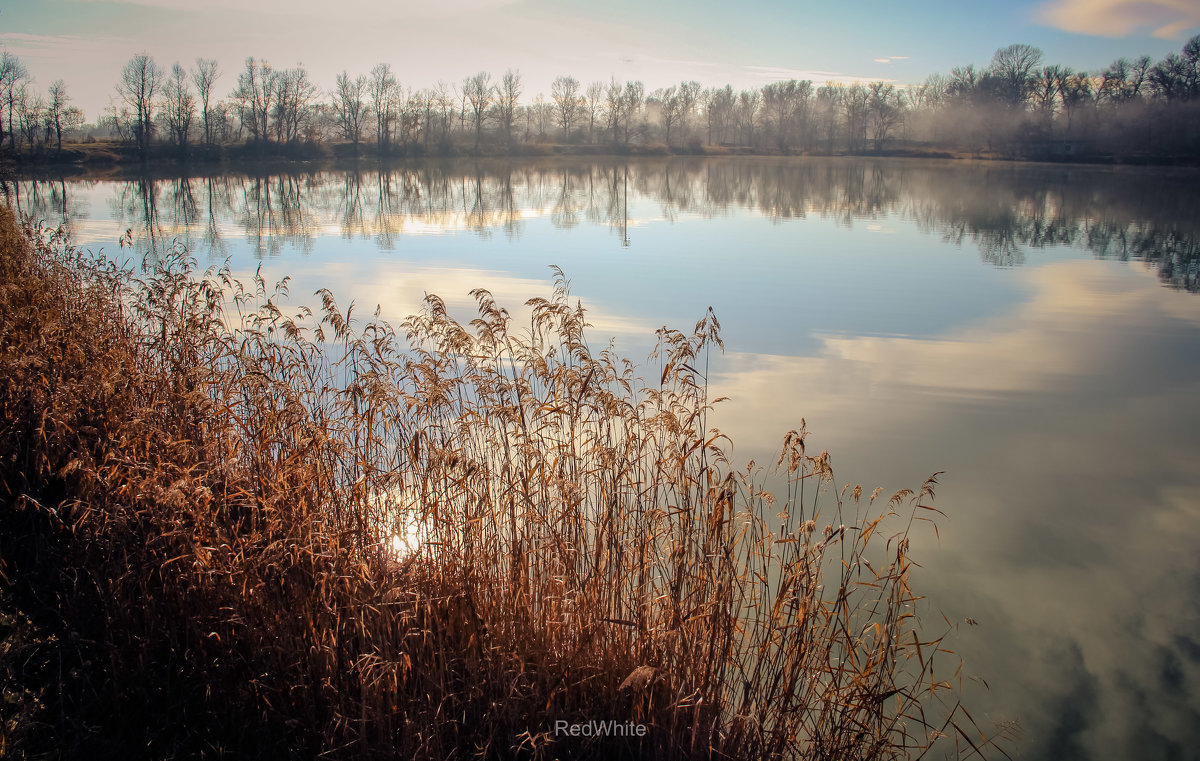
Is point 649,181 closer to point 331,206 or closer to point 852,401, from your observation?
point 331,206

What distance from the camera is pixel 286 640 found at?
272 cm

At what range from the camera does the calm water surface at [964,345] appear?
152 inches

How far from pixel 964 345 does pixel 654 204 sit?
56.5 ft

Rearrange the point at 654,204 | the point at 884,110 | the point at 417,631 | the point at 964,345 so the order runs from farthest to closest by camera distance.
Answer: the point at 884,110, the point at 654,204, the point at 964,345, the point at 417,631

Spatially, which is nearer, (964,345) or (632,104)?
(964,345)

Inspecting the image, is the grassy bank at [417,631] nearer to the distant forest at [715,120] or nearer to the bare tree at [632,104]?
the distant forest at [715,120]

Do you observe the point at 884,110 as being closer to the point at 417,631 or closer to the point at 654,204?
the point at 654,204

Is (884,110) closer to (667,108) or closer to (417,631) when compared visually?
(667,108)

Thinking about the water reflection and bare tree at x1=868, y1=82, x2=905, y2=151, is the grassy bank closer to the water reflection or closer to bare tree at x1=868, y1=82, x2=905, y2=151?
the water reflection

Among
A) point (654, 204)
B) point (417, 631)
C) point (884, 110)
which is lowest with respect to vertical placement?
point (417, 631)

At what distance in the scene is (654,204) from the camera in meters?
25.3

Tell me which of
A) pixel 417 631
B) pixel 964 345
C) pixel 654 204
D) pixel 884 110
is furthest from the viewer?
pixel 884 110

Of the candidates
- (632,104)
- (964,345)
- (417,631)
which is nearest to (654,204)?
(964,345)

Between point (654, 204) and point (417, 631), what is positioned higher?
point (654, 204)
